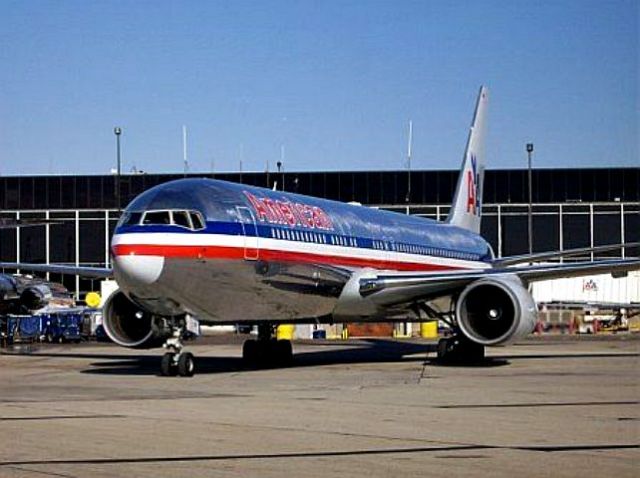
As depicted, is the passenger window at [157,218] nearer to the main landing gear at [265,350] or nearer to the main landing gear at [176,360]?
the main landing gear at [176,360]

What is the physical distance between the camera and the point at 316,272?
27828mm

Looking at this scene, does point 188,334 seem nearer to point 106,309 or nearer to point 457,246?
point 106,309

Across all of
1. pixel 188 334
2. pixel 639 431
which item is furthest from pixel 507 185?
pixel 639 431

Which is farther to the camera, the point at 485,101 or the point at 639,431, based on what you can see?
the point at 485,101

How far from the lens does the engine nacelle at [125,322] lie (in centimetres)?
2866

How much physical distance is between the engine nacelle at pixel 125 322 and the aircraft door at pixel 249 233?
4.35 m

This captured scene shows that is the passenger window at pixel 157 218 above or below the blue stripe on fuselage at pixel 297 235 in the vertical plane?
above

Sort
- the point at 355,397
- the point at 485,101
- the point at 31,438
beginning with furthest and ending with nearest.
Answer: the point at 485,101
the point at 355,397
the point at 31,438

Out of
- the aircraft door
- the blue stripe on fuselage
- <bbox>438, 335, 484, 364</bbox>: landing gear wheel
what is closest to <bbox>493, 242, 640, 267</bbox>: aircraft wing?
the blue stripe on fuselage

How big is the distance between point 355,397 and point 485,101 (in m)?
26.6

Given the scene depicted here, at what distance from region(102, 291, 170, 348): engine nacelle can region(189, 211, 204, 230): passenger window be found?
5035mm

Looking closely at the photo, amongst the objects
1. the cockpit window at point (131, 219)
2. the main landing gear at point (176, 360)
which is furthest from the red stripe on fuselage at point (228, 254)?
the main landing gear at point (176, 360)

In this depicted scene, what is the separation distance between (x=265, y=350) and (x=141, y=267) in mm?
7366

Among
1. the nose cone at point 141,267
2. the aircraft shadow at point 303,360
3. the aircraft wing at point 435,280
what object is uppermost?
the nose cone at point 141,267
